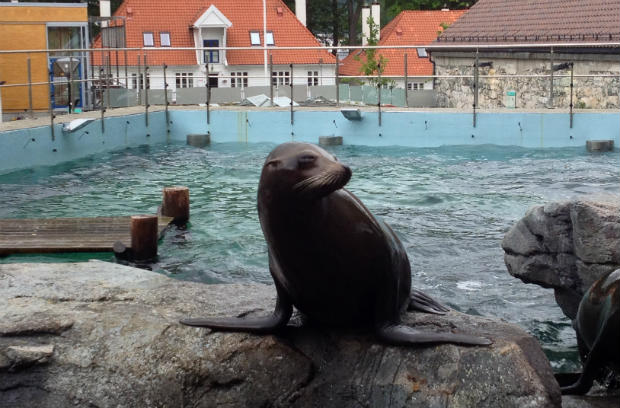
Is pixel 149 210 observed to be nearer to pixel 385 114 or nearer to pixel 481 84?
pixel 385 114

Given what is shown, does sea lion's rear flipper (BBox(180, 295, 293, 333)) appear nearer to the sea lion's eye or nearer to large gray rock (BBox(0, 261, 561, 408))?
large gray rock (BBox(0, 261, 561, 408))

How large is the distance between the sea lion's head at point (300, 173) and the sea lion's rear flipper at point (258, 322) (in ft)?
2.36

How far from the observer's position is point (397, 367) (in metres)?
4.11

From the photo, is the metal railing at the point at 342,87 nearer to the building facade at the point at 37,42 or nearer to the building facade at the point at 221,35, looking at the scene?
the building facade at the point at 37,42

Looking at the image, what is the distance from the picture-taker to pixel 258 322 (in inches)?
173

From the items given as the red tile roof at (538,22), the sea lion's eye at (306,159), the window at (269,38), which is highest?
the window at (269,38)

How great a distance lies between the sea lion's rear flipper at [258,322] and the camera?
437cm

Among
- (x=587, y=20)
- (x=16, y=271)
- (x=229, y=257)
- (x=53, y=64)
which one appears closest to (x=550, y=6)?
(x=587, y=20)

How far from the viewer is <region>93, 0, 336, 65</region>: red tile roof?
43000mm

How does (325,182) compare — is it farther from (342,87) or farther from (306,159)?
(342,87)

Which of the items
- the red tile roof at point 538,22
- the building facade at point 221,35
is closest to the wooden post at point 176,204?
the red tile roof at point 538,22

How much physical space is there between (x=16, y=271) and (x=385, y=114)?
12554 mm

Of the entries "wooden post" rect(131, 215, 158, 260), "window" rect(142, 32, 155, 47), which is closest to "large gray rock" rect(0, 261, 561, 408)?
"wooden post" rect(131, 215, 158, 260)

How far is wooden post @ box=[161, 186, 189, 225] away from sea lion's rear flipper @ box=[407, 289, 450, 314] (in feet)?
19.3
